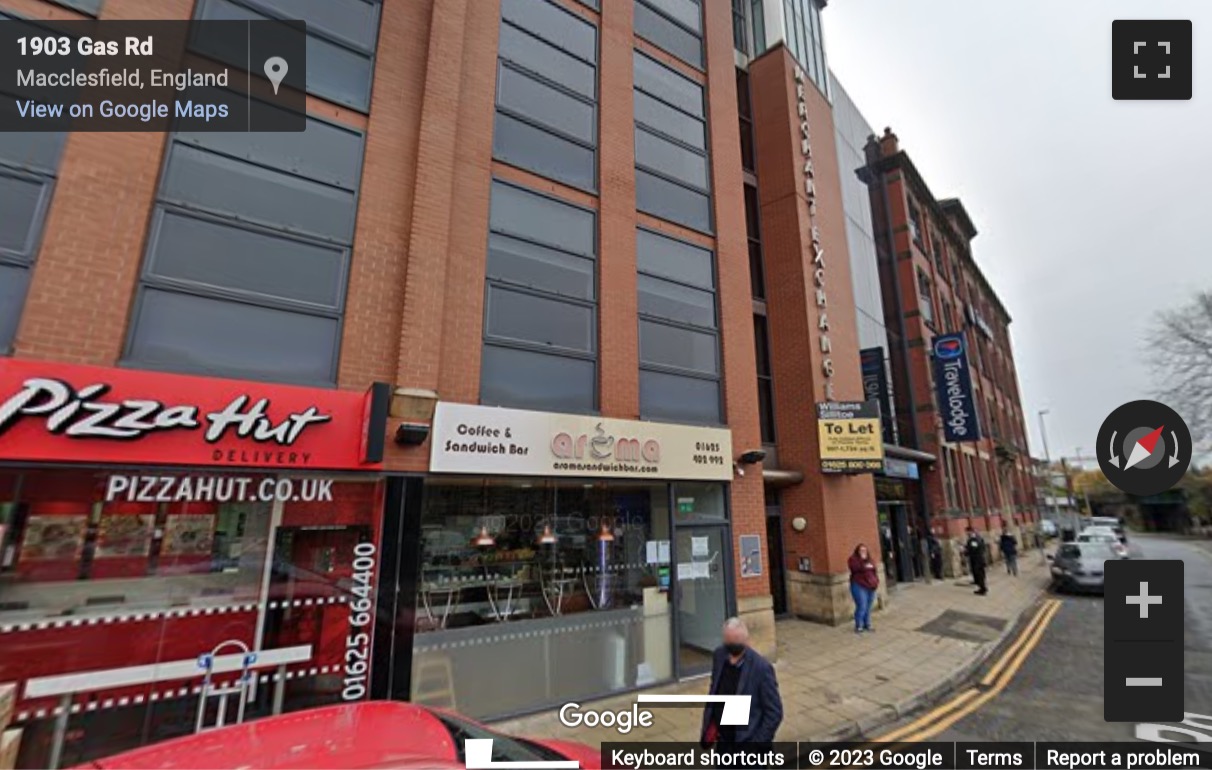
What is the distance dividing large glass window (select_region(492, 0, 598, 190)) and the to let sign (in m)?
7.71

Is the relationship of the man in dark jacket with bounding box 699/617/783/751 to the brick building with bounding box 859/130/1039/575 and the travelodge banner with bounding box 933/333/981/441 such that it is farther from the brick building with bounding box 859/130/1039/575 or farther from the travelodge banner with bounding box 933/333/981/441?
the travelodge banner with bounding box 933/333/981/441

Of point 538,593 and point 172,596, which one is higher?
point 172,596

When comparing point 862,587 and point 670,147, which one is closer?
point 670,147

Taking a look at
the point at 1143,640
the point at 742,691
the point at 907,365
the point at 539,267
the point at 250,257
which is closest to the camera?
the point at 742,691

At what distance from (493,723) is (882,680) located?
5572 mm

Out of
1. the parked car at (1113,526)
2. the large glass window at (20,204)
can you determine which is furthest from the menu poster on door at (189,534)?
the parked car at (1113,526)

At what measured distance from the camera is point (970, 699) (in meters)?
7.15

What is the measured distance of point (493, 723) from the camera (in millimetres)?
6141

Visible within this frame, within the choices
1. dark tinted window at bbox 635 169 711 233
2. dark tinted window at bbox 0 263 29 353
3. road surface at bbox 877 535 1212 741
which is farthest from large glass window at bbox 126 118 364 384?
road surface at bbox 877 535 1212 741

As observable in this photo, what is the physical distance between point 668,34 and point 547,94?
163 inches

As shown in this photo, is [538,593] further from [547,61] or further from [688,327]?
[547,61]

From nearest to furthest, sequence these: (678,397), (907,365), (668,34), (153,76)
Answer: (153,76)
(678,397)
(668,34)
(907,365)

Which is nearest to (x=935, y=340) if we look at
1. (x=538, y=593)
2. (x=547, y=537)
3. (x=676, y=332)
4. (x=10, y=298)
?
(x=676, y=332)

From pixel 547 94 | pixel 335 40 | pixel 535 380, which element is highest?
pixel 547 94
